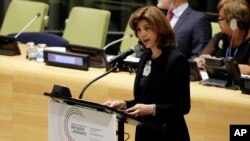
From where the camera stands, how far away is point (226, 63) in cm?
426

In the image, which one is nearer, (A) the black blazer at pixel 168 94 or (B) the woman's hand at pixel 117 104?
(A) the black blazer at pixel 168 94

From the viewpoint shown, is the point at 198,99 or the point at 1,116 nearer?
the point at 198,99

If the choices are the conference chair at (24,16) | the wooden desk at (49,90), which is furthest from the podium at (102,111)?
the conference chair at (24,16)

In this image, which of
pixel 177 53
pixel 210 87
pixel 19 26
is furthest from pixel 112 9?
pixel 177 53

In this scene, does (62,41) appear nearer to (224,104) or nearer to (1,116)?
(1,116)

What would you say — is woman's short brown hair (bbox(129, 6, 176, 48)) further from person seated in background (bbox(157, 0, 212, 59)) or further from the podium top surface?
person seated in background (bbox(157, 0, 212, 59))

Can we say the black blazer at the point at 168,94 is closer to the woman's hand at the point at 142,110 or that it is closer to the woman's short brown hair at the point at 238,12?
the woman's hand at the point at 142,110

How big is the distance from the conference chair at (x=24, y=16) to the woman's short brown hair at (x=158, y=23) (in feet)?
12.3

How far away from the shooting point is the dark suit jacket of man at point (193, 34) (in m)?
5.47

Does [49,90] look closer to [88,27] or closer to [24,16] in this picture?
→ [88,27]

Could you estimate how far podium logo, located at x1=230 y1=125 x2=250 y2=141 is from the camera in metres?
3.40

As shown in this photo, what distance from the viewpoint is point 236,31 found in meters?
4.84

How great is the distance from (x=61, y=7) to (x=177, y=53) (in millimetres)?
5936

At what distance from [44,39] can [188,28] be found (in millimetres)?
1414
